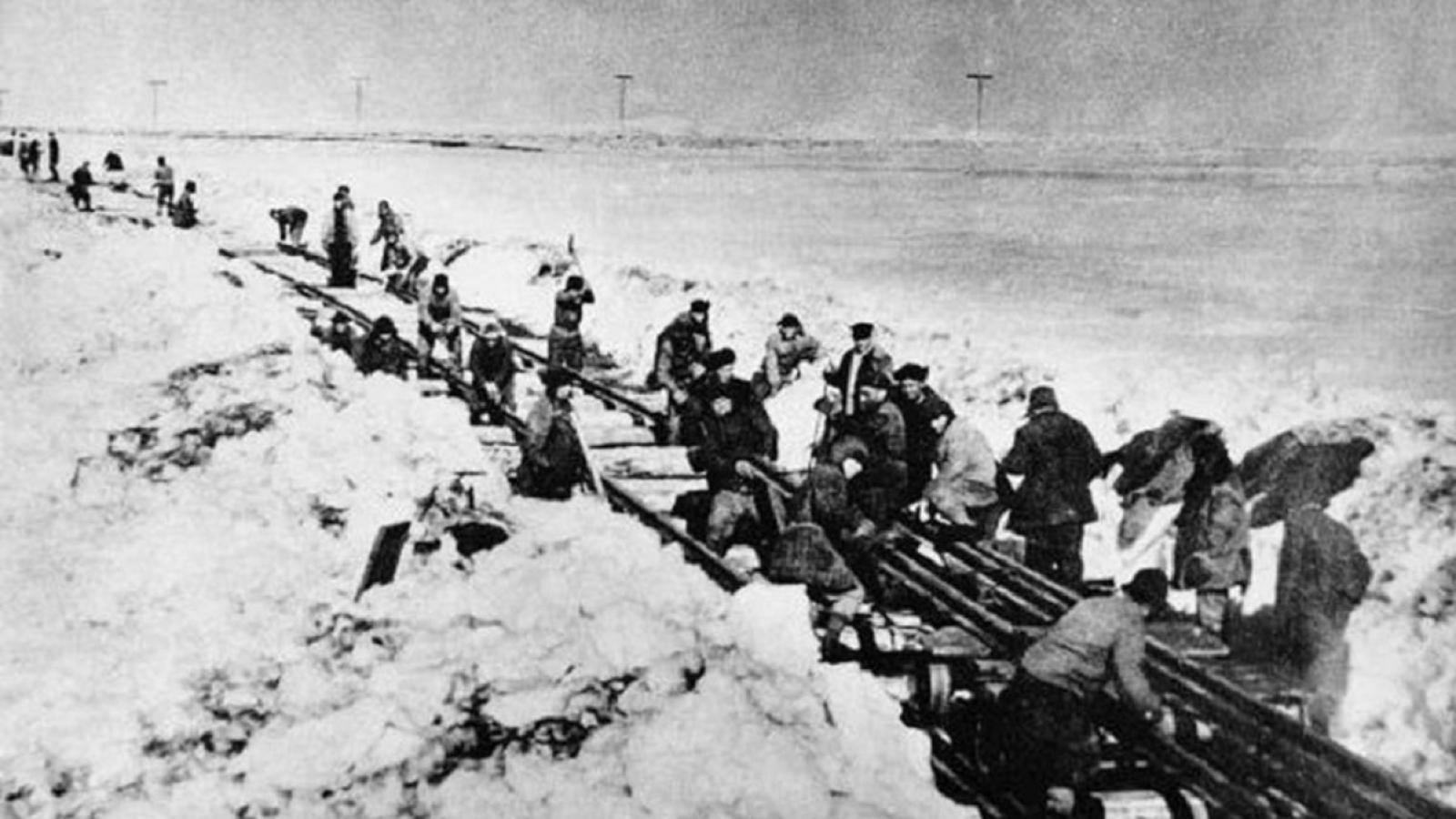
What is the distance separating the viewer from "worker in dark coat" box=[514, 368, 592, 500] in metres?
9.37

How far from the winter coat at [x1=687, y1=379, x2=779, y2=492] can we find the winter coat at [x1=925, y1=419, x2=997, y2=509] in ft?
4.91

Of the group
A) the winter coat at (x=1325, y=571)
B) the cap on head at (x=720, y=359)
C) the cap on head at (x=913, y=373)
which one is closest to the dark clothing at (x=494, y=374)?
the cap on head at (x=720, y=359)

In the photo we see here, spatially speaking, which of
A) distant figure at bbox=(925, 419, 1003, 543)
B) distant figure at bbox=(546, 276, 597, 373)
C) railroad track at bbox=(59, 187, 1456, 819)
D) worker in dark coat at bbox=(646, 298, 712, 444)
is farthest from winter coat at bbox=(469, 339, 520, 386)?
distant figure at bbox=(925, 419, 1003, 543)

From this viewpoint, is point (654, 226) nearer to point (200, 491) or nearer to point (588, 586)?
point (200, 491)

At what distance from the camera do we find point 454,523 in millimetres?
8641

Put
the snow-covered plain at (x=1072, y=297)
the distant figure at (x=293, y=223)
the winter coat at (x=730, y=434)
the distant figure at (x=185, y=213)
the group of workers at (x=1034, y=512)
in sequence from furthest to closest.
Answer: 1. the distant figure at (x=185, y=213)
2. the distant figure at (x=293, y=223)
3. the winter coat at (x=730, y=434)
4. the snow-covered plain at (x=1072, y=297)
5. the group of workers at (x=1034, y=512)

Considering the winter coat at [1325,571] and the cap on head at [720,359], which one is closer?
the winter coat at [1325,571]

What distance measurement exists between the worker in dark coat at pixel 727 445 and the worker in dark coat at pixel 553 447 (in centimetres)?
92

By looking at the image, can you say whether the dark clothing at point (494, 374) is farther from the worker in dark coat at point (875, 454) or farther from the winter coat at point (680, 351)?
the worker in dark coat at point (875, 454)

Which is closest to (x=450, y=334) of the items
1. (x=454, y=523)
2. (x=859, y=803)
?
(x=454, y=523)

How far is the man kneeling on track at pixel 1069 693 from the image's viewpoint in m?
5.38

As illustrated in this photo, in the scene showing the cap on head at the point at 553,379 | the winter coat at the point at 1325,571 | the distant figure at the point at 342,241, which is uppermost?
the distant figure at the point at 342,241

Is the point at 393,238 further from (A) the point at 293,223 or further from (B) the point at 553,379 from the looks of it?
(B) the point at 553,379

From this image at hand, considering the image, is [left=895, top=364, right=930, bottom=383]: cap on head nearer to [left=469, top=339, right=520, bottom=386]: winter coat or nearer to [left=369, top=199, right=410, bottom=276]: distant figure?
[left=469, top=339, right=520, bottom=386]: winter coat
